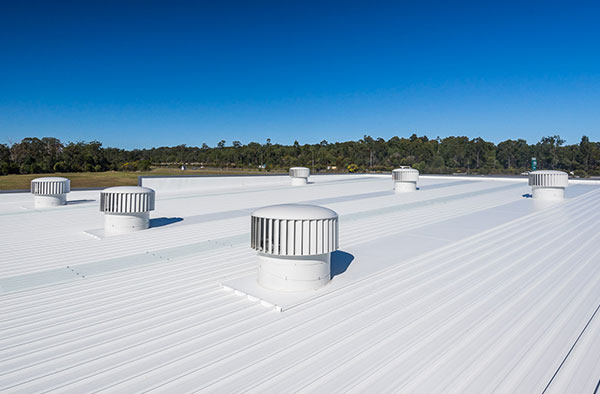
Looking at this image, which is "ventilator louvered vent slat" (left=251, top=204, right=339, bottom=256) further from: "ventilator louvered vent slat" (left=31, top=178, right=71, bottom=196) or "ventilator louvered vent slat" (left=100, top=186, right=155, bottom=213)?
"ventilator louvered vent slat" (left=31, top=178, right=71, bottom=196)

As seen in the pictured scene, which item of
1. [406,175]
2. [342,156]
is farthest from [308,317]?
[342,156]

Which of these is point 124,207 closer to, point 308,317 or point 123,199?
point 123,199

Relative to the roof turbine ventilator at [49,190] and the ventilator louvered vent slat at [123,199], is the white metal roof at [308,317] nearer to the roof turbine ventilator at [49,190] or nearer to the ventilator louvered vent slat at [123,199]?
the ventilator louvered vent slat at [123,199]

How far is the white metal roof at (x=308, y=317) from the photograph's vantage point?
88.3 inches

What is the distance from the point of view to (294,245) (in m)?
3.44

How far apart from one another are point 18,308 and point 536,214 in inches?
356

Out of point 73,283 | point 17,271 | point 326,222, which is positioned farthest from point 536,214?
point 17,271

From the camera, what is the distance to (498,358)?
2.44 m

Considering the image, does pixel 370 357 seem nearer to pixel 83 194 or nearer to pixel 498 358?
pixel 498 358

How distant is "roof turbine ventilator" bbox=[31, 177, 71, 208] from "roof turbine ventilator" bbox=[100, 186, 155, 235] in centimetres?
448

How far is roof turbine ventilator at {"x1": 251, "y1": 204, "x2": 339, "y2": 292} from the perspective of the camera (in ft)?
11.3

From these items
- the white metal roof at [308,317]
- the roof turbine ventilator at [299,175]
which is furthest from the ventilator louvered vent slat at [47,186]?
the roof turbine ventilator at [299,175]

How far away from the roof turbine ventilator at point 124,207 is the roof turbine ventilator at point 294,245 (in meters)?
3.54

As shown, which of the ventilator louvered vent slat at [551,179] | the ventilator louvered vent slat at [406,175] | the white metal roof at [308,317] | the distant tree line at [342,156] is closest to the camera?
the white metal roof at [308,317]
